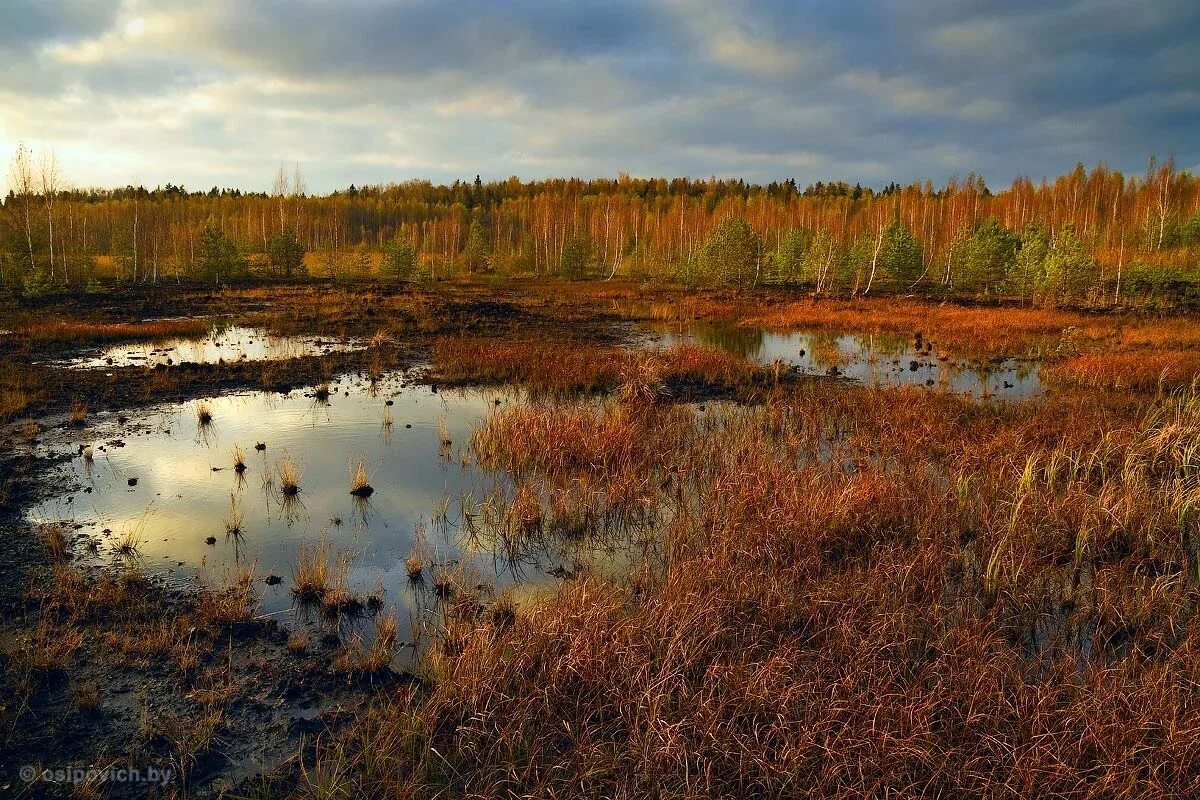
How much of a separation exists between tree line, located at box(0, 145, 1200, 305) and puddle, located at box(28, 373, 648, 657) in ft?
125

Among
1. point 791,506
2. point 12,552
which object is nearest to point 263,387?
point 12,552

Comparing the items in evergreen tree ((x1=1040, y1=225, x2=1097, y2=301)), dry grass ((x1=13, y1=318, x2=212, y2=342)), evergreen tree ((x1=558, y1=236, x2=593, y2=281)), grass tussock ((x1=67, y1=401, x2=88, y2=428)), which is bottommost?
grass tussock ((x1=67, y1=401, x2=88, y2=428))

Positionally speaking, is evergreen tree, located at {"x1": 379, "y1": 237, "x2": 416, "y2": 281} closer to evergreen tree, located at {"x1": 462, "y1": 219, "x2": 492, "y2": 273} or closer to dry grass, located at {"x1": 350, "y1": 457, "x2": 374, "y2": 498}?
evergreen tree, located at {"x1": 462, "y1": 219, "x2": 492, "y2": 273}

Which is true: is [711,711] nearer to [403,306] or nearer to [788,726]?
[788,726]

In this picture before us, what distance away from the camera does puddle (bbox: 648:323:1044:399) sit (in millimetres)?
18641

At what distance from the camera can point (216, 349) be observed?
2373 cm

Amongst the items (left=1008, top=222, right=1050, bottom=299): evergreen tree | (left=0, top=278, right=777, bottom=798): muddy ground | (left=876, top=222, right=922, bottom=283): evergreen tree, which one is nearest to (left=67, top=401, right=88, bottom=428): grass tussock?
(left=0, top=278, right=777, bottom=798): muddy ground

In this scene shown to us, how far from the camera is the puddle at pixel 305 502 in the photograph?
7.85 m

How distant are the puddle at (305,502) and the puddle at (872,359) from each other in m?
12.3

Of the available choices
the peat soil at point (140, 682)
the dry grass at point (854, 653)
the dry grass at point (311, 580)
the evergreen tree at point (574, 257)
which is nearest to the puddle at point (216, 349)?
the peat soil at point (140, 682)

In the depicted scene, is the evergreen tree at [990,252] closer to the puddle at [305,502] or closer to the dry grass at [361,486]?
the puddle at [305,502]

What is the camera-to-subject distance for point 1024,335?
27.9 m

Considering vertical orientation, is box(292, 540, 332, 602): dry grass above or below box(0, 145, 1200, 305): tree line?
below

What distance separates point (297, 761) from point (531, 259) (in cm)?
8305
